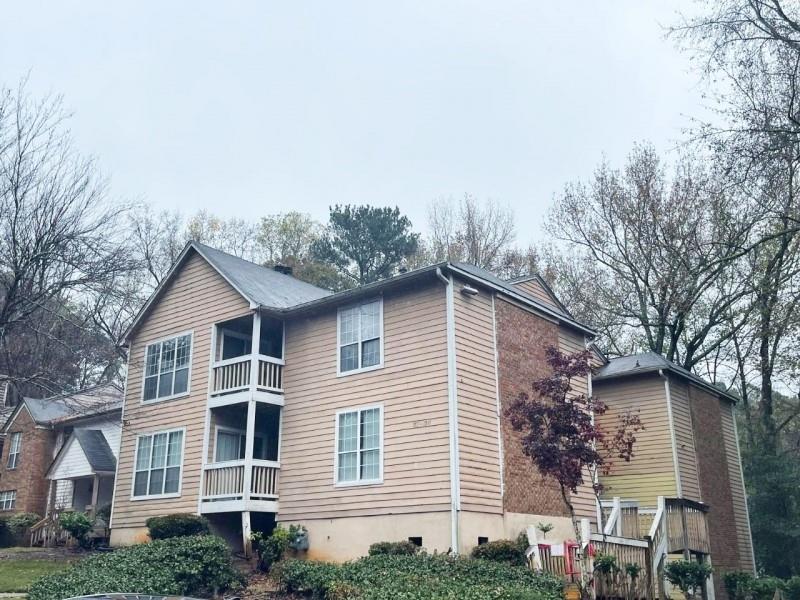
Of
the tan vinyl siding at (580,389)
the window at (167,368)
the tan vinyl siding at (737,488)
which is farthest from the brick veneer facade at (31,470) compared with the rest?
the tan vinyl siding at (737,488)

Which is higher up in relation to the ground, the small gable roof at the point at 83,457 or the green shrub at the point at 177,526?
the small gable roof at the point at 83,457

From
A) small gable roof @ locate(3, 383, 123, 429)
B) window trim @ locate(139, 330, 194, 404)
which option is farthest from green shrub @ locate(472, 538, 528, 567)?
small gable roof @ locate(3, 383, 123, 429)

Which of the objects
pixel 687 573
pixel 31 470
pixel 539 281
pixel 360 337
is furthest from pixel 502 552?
pixel 31 470

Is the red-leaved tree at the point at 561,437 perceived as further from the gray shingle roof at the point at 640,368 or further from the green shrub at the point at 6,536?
the green shrub at the point at 6,536

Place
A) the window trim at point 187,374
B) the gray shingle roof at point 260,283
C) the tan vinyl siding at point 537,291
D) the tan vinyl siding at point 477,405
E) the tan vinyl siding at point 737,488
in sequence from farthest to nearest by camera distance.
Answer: the tan vinyl siding at point 737,488 → the window trim at point 187,374 → the tan vinyl siding at point 537,291 → the gray shingle roof at point 260,283 → the tan vinyl siding at point 477,405

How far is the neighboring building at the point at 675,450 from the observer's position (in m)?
23.3

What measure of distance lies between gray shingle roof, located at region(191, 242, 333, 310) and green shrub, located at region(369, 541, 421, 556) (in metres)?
7.16

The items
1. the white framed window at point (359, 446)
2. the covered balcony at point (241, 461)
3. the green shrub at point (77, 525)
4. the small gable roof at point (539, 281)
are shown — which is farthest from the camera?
the green shrub at point (77, 525)

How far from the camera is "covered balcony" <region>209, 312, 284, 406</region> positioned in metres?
20.4

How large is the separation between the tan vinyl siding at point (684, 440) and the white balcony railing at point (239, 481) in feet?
39.4

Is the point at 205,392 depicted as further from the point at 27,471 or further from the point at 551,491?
the point at 27,471

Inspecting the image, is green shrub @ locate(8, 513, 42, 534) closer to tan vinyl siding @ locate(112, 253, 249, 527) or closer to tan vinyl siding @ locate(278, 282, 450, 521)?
tan vinyl siding @ locate(112, 253, 249, 527)

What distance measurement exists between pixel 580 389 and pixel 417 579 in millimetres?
10194

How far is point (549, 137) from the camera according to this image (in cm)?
2759
